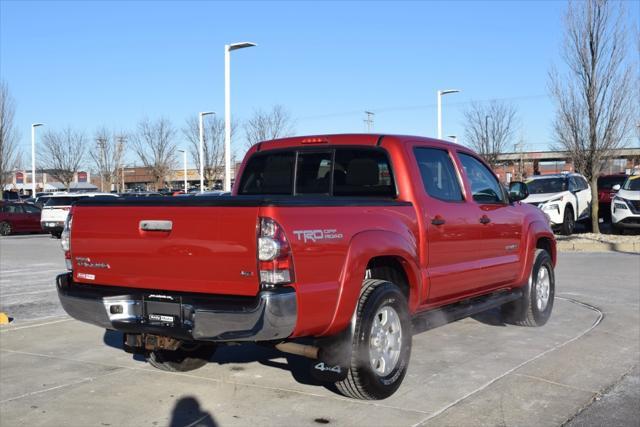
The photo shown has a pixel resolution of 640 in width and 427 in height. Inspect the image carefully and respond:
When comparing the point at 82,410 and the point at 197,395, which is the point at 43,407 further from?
the point at 197,395

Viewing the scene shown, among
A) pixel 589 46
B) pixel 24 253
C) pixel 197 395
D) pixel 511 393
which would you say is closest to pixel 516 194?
pixel 511 393

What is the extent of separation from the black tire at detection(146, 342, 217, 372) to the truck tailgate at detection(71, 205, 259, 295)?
1154 mm

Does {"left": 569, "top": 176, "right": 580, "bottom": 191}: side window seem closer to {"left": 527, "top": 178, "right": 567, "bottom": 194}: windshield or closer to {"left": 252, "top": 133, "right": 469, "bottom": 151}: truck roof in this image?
{"left": 527, "top": 178, "right": 567, "bottom": 194}: windshield

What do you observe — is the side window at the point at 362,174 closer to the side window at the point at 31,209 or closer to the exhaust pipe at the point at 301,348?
the exhaust pipe at the point at 301,348

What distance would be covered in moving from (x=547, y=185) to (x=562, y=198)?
1.17m

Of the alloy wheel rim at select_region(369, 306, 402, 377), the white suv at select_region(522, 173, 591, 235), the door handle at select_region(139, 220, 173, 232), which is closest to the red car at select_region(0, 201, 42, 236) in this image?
the white suv at select_region(522, 173, 591, 235)

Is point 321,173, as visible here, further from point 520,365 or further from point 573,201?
point 573,201

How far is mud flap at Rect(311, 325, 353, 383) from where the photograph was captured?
4.57m

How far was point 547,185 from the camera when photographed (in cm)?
1970

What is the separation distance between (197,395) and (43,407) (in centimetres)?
109

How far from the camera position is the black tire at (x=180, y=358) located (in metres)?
5.68

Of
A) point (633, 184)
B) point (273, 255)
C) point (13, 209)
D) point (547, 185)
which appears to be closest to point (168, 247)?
point (273, 255)

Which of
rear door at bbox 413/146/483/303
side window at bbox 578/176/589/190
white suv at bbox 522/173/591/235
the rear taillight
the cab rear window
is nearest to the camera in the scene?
the rear taillight

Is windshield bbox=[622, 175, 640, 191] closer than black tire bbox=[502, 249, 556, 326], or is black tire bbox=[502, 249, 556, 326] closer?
Answer: black tire bbox=[502, 249, 556, 326]
